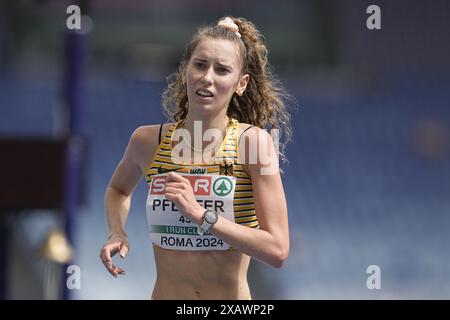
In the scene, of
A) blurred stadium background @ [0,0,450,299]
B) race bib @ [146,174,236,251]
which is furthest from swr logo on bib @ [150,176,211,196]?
blurred stadium background @ [0,0,450,299]

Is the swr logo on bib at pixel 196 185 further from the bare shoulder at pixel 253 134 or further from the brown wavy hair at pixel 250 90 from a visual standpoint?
the brown wavy hair at pixel 250 90

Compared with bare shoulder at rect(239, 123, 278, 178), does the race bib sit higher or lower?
lower

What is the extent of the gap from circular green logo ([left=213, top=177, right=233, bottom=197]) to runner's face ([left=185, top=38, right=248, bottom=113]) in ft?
0.88

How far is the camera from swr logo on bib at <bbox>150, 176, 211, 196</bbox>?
3.34 m

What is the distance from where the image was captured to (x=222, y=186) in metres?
3.34

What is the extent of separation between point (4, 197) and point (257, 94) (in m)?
4.93

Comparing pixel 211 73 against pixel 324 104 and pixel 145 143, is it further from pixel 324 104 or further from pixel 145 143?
pixel 324 104

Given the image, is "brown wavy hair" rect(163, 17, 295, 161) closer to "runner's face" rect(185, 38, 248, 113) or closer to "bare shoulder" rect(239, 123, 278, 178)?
"runner's face" rect(185, 38, 248, 113)

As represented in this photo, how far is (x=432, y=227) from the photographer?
1423 centimetres

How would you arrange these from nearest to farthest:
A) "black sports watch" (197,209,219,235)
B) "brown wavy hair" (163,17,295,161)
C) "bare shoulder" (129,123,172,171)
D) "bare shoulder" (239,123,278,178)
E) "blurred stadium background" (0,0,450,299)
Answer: "black sports watch" (197,209,219,235), "bare shoulder" (239,123,278,178), "brown wavy hair" (163,17,295,161), "bare shoulder" (129,123,172,171), "blurred stadium background" (0,0,450,299)

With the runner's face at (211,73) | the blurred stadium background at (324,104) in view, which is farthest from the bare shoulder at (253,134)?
the blurred stadium background at (324,104)

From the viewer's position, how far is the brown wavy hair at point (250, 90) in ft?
11.2
